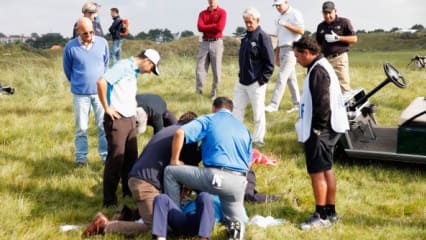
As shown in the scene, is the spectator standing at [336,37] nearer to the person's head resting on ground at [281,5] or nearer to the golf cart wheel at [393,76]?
the person's head resting on ground at [281,5]

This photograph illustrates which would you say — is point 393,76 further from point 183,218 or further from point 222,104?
point 183,218

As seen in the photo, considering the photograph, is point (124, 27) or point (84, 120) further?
point (124, 27)

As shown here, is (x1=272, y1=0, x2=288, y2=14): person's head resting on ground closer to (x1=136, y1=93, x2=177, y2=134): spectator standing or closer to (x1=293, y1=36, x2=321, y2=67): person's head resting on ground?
(x1=136, y1=93, x2=177, y2=134): spectator standing

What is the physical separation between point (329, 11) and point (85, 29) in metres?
4.41

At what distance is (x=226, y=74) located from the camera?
1540 cm

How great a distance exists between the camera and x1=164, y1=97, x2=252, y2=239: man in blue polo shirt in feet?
15.2

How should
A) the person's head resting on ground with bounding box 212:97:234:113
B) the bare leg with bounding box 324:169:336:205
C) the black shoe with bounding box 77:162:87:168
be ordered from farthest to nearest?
the black shoe with bounding box 77:162:87:168 < the bare leg with bounding box 324:169:336:205 < the person's head resting on ground with bounding box 212:97:234:113

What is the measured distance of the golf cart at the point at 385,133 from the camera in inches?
253

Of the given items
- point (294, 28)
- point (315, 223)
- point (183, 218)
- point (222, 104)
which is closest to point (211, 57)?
point (294, 28)

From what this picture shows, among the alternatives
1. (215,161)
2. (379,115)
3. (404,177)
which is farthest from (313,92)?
(379,115)

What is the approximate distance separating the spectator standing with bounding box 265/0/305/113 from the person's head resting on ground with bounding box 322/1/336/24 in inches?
16.1

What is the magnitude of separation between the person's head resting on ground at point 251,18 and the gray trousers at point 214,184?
331cm

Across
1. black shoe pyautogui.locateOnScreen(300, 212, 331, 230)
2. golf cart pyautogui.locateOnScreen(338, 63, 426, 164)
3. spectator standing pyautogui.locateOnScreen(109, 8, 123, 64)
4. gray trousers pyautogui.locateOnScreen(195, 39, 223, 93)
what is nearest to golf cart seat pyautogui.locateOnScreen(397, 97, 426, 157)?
golf cart pyautogui.locateOnScreen(338, 63, 426, 164)

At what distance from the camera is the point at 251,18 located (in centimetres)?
741
